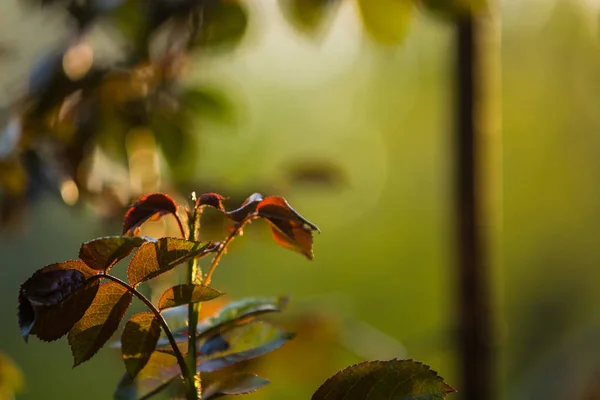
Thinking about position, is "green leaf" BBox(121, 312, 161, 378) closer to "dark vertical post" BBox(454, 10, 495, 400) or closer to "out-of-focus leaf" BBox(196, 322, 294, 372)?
"out-of-focus leaf" BBox(196, 322, 294, 372)

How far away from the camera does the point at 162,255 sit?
220 millimetres

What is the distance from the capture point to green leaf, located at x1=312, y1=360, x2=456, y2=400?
227 millimetres

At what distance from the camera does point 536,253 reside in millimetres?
3980

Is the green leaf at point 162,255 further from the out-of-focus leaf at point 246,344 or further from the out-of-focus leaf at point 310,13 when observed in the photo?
the out-of-focus leaf at point 310,13

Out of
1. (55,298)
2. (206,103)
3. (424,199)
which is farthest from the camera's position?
(424,199)

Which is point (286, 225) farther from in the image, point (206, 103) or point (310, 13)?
point (206, 103)

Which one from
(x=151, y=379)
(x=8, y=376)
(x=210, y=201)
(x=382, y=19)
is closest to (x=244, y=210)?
(x=210, y=201)

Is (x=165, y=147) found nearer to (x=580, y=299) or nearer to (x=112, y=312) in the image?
(x=112, y=312)

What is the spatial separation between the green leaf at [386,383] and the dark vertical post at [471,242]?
65 cm

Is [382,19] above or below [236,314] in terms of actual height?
above

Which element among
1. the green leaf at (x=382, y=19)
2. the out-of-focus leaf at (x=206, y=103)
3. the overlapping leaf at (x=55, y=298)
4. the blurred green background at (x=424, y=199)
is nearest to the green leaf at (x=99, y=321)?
the overlapping leaf at (x=55, y=298)

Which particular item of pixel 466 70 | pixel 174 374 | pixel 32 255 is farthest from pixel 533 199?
pixel 174 374

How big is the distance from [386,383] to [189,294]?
78 millimetres

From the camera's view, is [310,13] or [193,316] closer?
[193,316]
